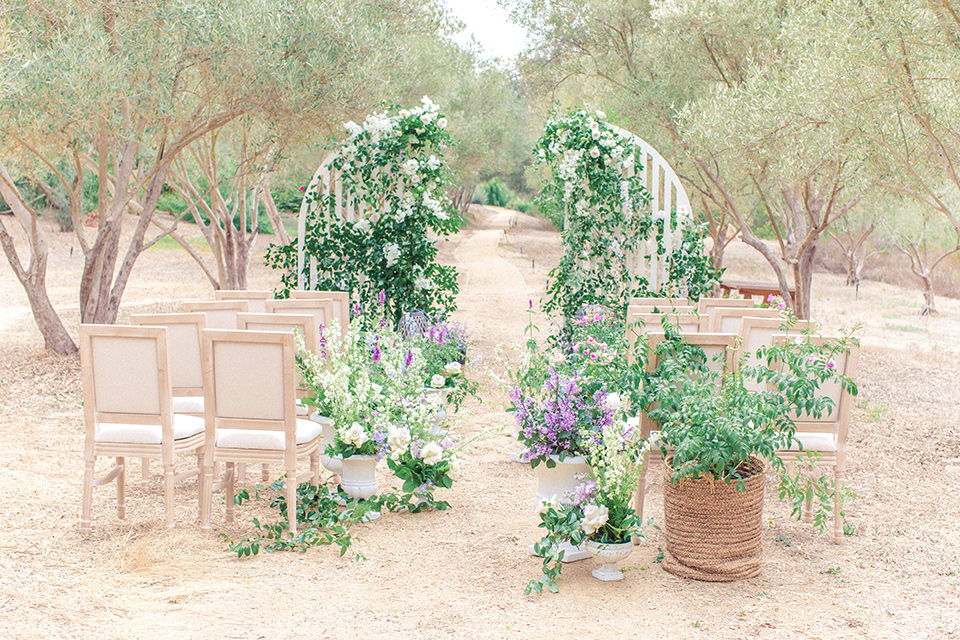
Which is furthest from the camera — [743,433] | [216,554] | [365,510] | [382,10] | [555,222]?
[382,10]

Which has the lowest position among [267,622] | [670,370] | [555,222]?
[267,622]

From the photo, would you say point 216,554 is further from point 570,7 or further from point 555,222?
point 570,7

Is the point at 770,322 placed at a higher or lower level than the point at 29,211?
lower

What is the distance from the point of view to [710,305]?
5.86 m

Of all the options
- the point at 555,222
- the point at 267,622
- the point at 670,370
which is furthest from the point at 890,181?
the point at 267,622

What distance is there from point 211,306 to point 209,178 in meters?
5.83

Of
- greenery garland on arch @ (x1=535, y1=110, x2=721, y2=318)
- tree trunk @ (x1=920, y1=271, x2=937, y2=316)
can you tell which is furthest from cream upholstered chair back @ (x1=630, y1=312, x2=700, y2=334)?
tree trunk @ (x1=920, y1=271, x2=937, y2=316)

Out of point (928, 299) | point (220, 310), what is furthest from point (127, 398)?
point (928, 299)

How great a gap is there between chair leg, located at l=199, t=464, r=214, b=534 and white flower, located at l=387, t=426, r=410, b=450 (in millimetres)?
812

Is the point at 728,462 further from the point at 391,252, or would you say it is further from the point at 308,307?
the point at 391,252

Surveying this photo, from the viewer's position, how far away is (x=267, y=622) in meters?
2.88

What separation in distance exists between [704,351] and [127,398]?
260 cm

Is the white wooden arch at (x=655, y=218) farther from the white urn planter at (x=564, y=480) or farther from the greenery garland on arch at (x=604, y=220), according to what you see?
the white urn planter at (x=564, y=480)

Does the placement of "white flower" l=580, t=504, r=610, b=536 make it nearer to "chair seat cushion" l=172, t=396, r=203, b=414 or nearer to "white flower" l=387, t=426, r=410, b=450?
"white flower" l=387, t=426, r=410, b=450
